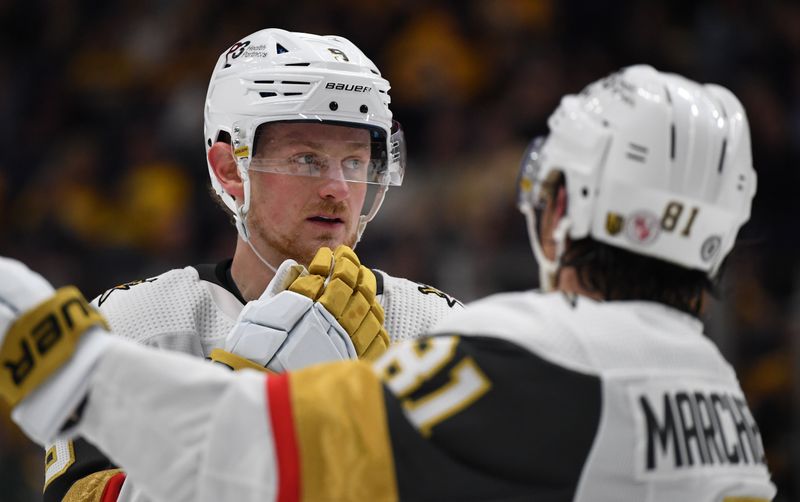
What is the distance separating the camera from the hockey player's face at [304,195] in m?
3.08

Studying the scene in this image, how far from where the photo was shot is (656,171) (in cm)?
203

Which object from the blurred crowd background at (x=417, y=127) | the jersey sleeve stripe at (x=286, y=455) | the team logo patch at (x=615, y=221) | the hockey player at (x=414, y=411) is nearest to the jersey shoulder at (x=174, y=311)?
the hockey player at (x=414, y=411)

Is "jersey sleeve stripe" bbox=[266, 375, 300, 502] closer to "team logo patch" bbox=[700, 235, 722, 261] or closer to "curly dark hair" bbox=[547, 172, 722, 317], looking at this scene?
"curly dark hair" bbox=[547, 172, 722, 317]

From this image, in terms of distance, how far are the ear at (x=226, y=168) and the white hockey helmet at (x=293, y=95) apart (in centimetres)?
2

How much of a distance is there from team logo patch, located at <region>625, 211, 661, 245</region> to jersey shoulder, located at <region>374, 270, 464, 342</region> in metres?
1.05

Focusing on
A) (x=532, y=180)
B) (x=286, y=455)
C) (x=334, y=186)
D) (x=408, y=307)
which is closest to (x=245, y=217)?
(x=334, y=186)

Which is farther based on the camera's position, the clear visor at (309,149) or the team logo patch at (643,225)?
the clear visor at (309,149)

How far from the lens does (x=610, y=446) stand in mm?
1897

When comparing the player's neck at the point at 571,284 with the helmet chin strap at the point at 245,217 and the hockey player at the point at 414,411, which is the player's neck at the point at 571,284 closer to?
the hockey player at the point at 414,411

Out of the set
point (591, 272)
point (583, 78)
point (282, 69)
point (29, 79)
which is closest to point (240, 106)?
point (282, 69)

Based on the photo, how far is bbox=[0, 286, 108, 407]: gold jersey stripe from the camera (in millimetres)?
1878

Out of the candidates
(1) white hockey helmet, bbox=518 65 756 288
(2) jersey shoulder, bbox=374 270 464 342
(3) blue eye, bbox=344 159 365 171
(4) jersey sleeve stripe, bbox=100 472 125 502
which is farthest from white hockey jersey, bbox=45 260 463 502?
(1) white hockey helmet, bbox=518 65 756 288

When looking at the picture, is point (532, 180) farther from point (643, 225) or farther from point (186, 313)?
point (186, 313)

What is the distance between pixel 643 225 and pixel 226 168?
4.71ft
